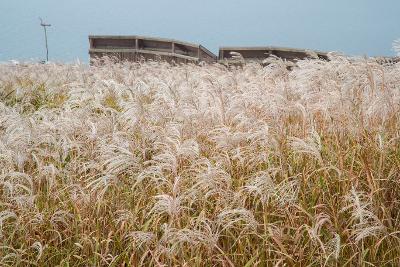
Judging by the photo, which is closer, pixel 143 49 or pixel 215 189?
pixel 215 189

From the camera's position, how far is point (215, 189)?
2.49 meters

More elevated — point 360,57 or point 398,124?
point 360,57

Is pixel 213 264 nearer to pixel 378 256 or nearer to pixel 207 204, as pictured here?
pixel 207 204

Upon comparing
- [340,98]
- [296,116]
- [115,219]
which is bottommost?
[115,219]

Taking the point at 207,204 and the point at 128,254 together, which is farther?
the point at 207,204

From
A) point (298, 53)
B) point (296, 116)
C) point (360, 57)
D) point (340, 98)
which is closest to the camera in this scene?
point (340, 98)

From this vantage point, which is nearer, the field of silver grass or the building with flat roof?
the field of silver grass

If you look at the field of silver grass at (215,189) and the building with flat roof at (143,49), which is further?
the building with flat roof at (143,49)

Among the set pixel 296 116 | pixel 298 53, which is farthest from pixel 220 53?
pixel 296 116

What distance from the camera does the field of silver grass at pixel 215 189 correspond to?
2379 mm

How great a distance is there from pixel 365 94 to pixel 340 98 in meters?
0.38

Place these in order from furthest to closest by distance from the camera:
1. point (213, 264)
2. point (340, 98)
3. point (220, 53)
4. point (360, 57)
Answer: point (220, 53) < point (360, 57) < point (340, 98) < point (213, 264)

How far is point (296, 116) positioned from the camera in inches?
180

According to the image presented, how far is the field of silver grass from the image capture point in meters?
2.38
